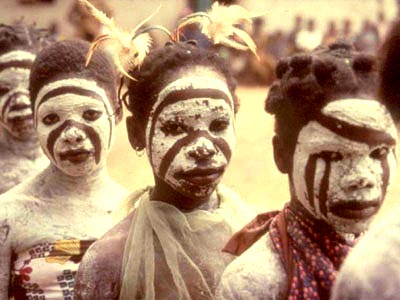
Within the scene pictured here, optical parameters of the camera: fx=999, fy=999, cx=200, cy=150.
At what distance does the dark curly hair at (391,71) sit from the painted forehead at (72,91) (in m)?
2.24

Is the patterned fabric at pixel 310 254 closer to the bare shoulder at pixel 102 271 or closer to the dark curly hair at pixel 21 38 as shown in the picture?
the bare shoulder at pixel 102 271

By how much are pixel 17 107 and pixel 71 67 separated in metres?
0.94

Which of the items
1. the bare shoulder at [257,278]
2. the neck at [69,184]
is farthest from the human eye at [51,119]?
the bare shoulder at [257,278]

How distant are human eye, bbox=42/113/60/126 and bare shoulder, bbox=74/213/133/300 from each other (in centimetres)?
79

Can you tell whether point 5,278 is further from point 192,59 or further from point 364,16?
point 364,16

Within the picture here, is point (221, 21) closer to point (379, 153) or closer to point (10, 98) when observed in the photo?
point (379, 153)

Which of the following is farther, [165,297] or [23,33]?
[23,33]

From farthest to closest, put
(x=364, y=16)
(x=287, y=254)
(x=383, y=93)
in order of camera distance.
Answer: (x=364, y=16) < (x=287, y=254) < (x=383, y=93)

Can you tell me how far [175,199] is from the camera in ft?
14.3

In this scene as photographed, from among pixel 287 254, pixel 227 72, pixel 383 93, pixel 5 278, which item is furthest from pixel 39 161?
pixel 383 93

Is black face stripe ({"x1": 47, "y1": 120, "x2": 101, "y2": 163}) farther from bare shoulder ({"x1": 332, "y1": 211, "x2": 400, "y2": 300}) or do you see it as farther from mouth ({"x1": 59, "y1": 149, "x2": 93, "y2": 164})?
bare shoulder ({"x1": 332, "y1": 211, "x2": 400, "y2": 300})

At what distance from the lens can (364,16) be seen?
877 inches

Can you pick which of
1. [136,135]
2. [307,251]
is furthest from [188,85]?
[307,251]

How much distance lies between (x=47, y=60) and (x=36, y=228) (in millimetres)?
841
